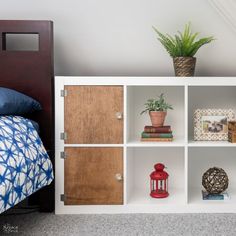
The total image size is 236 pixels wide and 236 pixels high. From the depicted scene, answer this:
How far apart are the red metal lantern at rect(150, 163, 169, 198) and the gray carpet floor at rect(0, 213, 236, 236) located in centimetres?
14

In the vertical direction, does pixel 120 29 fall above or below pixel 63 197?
above

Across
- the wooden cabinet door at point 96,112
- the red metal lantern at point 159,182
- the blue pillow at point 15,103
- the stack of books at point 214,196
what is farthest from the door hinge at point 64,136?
the stack of books at point 214,196

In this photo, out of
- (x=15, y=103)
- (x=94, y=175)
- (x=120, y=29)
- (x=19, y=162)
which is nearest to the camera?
(x=19, y=162)

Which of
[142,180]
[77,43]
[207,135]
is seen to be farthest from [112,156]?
[77,43]

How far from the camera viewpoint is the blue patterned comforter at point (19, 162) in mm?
1151

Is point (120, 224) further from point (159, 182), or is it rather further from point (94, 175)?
point (159, 182)

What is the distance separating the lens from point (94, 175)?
1645 millimetres

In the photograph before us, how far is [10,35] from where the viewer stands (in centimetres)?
189

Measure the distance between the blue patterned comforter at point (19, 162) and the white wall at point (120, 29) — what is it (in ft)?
2.04

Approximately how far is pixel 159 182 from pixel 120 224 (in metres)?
0.39

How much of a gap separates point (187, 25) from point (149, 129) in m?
0.62

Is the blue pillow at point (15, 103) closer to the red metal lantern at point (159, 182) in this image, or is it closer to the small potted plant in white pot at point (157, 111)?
the small potted plant in white pot at point (157, 111)

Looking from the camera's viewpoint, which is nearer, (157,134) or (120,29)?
A: (157,134)

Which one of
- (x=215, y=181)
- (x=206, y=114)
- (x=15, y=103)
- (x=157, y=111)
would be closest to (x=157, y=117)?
(x=157, y=111)
